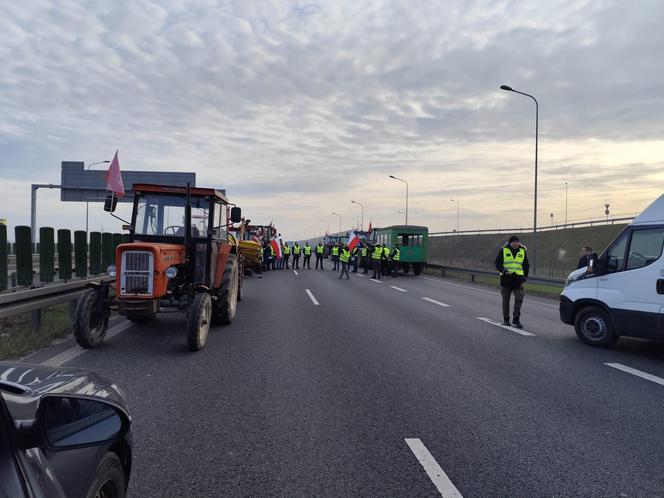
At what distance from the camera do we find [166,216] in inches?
376

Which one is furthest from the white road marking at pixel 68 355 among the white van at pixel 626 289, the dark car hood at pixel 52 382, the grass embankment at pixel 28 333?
the white van at pixel 626 289

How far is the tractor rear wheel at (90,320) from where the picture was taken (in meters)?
7.46

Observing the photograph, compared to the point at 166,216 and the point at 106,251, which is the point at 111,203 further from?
the point at 106,251

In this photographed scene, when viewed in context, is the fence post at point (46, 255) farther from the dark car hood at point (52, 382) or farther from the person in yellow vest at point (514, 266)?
the dark car hood at point (52, 382)

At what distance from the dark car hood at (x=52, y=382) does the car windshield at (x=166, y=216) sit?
7.24 metres

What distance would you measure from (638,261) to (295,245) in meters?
28.6

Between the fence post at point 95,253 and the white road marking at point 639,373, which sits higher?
the fence post at point 95,253

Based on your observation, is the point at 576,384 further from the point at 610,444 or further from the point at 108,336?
the point at 108,336

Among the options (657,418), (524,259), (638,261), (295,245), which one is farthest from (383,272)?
(657,418)

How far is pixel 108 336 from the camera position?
878 cm

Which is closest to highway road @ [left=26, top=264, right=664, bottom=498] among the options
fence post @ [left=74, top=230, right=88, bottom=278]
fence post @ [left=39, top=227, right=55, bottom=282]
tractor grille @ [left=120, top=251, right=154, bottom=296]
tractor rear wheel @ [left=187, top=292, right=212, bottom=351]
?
tractor rear wheel @ [left=187, top=292, right=212, bottom=351]

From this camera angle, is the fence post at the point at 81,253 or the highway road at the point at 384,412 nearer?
the highway road at the point at 384,412

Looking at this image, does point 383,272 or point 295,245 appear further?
point 295,245

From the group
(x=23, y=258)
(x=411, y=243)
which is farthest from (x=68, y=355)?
(x=411, y=243)
